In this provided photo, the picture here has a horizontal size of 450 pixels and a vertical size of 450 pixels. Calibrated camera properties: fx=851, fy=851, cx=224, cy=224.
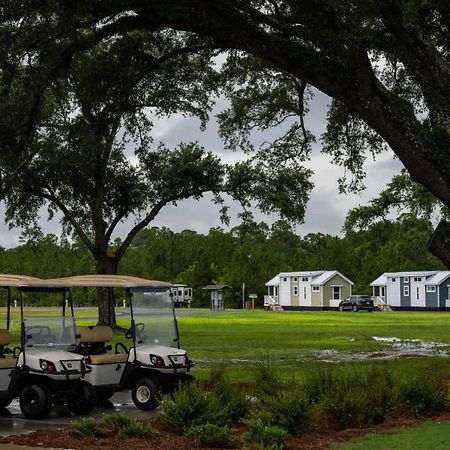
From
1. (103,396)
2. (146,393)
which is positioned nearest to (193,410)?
(146,393)

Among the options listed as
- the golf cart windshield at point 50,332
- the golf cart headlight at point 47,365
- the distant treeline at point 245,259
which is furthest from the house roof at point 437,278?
the golf cart headlight at point 47,365

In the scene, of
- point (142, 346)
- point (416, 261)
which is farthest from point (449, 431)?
point (416, 261)

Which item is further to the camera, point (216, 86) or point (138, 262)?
point (138, 262)

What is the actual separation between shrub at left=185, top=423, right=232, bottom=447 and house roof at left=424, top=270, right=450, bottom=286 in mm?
72802

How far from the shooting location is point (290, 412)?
10.5 m

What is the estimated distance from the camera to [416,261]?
96.8m

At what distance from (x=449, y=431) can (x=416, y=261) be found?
290 feet

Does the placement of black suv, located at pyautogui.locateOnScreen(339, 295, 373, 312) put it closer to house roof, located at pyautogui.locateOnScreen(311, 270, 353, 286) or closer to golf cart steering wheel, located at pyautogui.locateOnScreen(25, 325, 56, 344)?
house roof, located at pyautogui.locateOnScreen(311, 270, 353, 286)

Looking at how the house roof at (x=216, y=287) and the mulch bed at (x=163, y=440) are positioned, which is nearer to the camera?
the mulch bed at (x=163, y=440)

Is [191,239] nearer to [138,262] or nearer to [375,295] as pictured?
[138,262]

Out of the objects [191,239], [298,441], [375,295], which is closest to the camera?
[298,441]

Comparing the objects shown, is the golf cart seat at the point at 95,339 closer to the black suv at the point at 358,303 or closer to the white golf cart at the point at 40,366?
the white golf cart at the point at 40,366

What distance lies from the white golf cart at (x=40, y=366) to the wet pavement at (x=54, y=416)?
0.18 metres

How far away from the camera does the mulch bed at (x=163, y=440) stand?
9.88 m
